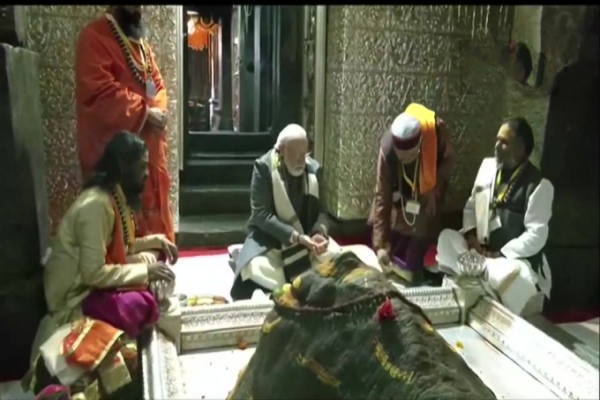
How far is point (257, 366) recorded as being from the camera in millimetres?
1104

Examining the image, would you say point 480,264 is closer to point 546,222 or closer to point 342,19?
point 546,222

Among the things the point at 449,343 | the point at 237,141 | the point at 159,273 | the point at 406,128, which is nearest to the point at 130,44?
the point at 237,141

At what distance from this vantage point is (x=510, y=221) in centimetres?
190

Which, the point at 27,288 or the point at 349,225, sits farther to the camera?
the point at 349,225

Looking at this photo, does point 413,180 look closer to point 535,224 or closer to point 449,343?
point 535,224

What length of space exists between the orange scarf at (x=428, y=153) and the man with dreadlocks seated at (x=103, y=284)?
38.4 inches

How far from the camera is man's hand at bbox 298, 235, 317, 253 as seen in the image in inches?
75.4

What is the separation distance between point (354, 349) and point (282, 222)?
999mm

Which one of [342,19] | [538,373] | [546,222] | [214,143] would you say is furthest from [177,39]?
[538,373]

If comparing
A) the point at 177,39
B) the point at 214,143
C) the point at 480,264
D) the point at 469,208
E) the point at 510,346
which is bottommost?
the point at 510,346

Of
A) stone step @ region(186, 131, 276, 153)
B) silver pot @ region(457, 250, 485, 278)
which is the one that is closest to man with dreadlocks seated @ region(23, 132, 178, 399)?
stone step @ region(186, 131, 276, 153)

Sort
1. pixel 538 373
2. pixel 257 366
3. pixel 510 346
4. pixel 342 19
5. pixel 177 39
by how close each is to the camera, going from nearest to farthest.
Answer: pixel 257 366
pixel 538 373
pixel 510 346
pixel 177 39
pixel 342 19

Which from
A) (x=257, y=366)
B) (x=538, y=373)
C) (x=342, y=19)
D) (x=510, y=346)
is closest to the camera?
(x=257, y=366)

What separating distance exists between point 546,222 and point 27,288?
4.33 feet
